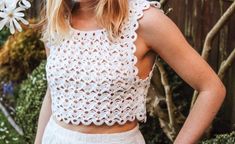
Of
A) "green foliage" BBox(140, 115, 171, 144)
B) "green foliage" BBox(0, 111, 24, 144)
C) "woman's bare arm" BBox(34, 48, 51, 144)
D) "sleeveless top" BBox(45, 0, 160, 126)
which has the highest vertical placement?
"sleeveless top" BBox(45, 0, 160, 126)

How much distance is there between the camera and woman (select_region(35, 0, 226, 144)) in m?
2.04

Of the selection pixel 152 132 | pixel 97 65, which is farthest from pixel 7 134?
pixel 97 65

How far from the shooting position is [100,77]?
2.09 metres

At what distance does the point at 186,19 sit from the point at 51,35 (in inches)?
105

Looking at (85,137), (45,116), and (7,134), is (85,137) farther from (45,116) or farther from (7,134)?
(7,134)

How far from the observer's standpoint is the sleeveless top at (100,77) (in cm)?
209

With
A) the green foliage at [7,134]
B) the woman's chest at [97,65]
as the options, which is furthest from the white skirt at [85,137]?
the green foliage at [7,134]

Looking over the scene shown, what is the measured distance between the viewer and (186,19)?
477cm

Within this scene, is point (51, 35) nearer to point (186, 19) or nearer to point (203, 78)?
point (203, 78)

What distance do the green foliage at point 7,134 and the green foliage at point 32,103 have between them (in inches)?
8.9

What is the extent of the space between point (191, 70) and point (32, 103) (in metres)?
3.40

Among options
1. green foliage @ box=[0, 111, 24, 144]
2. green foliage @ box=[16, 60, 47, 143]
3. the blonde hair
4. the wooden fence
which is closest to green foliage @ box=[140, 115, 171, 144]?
the wooden fence

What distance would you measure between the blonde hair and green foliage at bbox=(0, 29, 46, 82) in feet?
13.1

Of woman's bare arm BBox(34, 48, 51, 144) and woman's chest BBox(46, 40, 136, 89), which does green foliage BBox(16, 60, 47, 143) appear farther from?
woman's chest BBox(46, 40, 136, 89)
